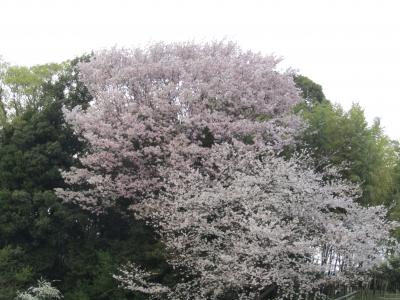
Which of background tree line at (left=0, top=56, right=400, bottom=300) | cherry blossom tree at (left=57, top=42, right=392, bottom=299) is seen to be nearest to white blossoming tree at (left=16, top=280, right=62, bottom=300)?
background tree line at (left=0, top=56, right=400, bottom=300)

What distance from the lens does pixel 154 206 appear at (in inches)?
592

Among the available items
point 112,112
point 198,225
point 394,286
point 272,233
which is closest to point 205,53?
point 112,112

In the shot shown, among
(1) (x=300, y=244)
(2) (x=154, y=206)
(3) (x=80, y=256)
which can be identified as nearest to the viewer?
→ (1) (x=300, y=244)

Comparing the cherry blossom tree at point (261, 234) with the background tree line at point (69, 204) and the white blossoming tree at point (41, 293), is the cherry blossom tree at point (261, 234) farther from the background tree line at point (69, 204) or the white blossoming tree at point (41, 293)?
the white blossoming tree at point (41, 293)

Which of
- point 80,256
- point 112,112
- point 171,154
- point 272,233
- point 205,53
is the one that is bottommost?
point 80,256

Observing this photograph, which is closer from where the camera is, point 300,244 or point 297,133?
point 300,244

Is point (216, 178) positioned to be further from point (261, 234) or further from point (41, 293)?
point (41, 293)

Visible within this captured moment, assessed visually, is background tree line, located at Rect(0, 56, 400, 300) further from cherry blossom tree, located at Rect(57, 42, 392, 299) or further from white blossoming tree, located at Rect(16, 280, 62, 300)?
cherry blossom tree, located at Rect(57, 42, 392, 299)

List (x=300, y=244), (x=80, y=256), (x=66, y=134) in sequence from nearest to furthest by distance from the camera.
A: (x=300, y=244)
(x=80, y=256)
(x=66, y=134)

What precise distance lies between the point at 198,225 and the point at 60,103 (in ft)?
27.1

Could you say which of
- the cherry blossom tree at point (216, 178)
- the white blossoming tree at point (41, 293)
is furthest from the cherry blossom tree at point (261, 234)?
the white blossoming tree at point (41, 293)

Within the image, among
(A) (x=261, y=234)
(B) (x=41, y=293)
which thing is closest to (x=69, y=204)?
(B) (x=41, y=293)

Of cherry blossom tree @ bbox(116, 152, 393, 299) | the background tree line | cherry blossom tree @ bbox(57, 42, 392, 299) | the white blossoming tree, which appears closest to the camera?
cherry blossom tree @ bbox(116, 152, 393, 299)

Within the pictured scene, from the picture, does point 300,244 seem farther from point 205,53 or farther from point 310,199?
point 205,53
